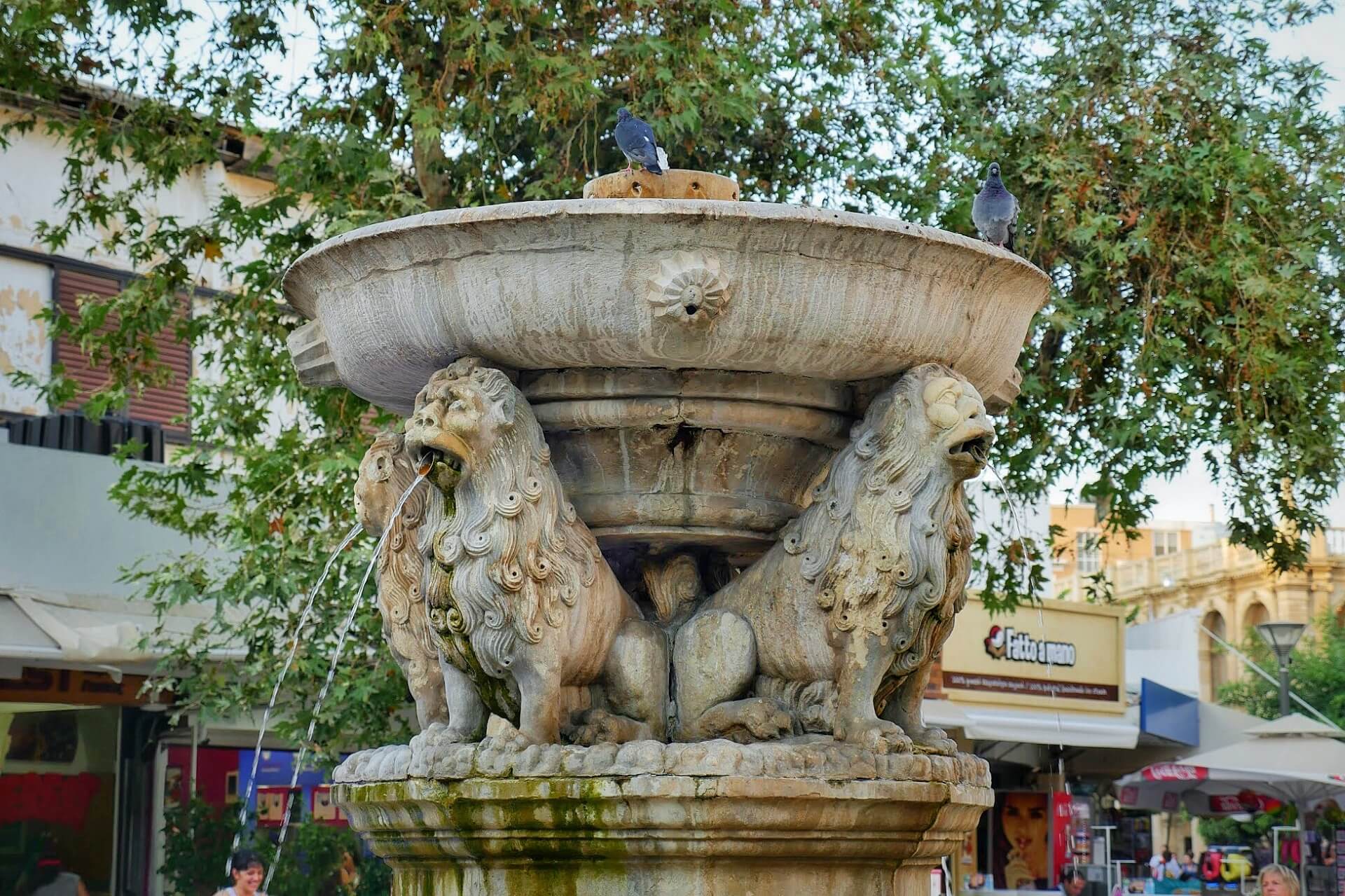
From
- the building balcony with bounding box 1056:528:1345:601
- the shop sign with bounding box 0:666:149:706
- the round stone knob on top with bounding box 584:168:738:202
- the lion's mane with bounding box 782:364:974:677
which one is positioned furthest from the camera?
the building balcony with bounding box 1056:528:1345:601

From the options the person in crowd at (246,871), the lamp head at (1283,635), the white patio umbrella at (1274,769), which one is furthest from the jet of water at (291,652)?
the lamp head at (1283,635)

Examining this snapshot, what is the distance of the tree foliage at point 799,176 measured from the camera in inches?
354

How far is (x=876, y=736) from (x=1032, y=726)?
1270 cm

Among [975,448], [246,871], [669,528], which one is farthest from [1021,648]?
[975,448]

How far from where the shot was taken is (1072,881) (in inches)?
557

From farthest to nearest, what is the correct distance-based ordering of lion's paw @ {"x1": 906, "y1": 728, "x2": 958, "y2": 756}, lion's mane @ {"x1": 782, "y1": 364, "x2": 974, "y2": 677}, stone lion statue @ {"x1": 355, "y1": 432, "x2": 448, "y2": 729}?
stone lion statue @ {"x1": 355, "y1": 432, "x2": 448, "y2": 729}, lion's paw @ {"x1": 906, "y1": 728, "x2": 958, "y2": 756}, lion's mane @ {"x1": 782, "y1": 364, "x2": 974, "y2": 677}

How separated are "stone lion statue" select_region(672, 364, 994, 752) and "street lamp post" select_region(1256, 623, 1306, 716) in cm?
1157

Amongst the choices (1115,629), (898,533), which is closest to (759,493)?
(898,533)

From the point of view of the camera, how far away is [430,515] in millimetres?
4074

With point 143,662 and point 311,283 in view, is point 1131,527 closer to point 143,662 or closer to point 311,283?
point 143,662

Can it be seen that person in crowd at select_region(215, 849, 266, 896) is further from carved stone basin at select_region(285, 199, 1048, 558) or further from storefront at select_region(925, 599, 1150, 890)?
storefront at select_region(925, 599, 1150, 890)

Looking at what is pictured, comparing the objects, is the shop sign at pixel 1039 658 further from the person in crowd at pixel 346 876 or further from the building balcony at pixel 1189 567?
the building balcony at pixel 1189 567

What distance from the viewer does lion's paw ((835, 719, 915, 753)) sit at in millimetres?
3947

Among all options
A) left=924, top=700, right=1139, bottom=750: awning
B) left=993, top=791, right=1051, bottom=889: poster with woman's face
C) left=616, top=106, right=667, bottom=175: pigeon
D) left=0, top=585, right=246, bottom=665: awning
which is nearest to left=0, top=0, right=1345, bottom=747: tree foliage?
left=0, top=585, right=246, bottom=665: awning
